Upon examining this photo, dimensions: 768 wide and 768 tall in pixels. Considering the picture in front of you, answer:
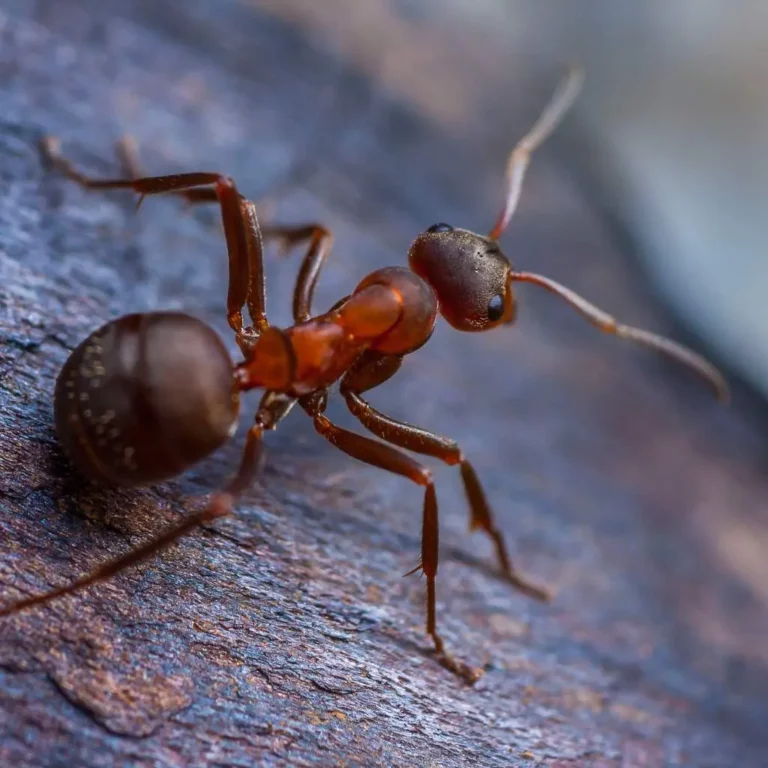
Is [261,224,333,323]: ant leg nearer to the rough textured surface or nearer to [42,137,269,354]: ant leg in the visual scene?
[42,137,269,354]: ant leg

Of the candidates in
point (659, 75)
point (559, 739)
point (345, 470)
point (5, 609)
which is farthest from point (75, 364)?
point (659, 75)

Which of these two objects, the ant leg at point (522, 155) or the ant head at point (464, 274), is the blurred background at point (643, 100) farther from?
the ant head at point (464, 274)

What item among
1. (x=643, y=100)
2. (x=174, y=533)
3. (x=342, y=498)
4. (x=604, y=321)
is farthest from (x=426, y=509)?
(x=643, y=100)

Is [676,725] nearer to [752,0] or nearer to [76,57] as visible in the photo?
[76,57]

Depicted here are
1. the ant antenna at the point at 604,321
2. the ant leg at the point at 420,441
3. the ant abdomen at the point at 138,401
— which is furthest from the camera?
the ant antenna at the point at 604,321

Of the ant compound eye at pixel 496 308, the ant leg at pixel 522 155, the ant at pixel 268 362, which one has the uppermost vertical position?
the ant leg at pixel 522 155

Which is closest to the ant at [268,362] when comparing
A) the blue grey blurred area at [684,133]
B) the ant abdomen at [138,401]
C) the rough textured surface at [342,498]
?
the ant abdomen at [138,401]

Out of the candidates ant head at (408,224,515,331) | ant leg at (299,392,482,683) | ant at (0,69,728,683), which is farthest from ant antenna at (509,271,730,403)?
ant leg at (299,392,482,683)
